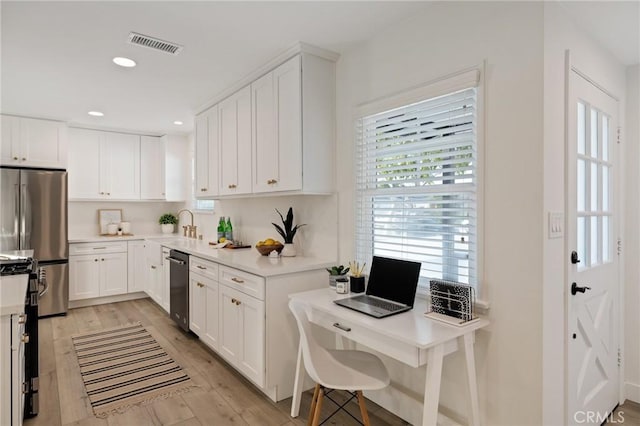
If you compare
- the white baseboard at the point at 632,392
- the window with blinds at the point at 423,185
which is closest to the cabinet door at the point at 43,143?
the window with blinds at the point at 423,185

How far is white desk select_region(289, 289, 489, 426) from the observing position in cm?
163

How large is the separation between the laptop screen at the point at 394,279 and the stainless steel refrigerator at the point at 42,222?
403 centimetres

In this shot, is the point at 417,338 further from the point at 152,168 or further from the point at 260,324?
the point at 152,168

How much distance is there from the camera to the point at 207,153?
407cm

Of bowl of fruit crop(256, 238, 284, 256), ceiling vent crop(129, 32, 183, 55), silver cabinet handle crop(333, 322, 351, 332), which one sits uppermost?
ceiling vent crop(129, 32, 183, 55)

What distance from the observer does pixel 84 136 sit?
16.7 ft

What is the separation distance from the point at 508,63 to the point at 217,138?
285 centimetres

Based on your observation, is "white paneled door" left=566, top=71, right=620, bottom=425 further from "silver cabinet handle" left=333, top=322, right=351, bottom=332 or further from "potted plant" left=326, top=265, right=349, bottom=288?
"potted plant" left=326, top=265, right=349, bottom=288

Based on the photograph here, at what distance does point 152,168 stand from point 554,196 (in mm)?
5445

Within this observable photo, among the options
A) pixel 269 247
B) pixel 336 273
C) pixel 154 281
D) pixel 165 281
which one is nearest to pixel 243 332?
pixel 269 247

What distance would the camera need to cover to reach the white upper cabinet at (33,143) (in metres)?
4.31

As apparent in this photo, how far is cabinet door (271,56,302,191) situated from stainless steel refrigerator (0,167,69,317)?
3.30m

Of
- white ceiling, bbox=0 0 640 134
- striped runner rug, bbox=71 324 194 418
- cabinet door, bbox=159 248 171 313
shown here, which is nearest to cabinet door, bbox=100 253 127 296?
cabinet door, bbox=159 248 171 313

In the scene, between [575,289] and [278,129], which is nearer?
[575,289]
